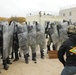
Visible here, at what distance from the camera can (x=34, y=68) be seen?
831 centimetres

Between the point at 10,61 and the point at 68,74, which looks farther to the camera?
the point at 10,61

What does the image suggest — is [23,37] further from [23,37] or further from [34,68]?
[34,68]

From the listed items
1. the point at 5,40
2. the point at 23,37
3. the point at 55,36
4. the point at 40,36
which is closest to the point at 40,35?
the point at 40,36

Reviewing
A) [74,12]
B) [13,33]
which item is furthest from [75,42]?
[74,12]

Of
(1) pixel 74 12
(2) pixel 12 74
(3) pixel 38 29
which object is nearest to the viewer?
(2) pixel 12 74

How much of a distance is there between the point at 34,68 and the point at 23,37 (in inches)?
52.6

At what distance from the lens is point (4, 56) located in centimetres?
788

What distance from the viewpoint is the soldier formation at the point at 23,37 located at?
26.1 ft

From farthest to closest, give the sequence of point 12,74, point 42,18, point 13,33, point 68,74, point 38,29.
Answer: point 42,18 < point 38,29 < point 13,33 < point 12,74 < point 68,74

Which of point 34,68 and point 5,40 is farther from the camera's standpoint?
point 34,68

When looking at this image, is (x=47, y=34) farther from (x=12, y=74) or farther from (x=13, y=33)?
(x=12, y=74)

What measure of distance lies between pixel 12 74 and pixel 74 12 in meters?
49.9

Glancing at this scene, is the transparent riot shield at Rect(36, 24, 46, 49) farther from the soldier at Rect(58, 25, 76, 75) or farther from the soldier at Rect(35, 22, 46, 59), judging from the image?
the soldier at Rect(58, 25, 76, 75)

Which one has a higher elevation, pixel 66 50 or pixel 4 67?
pixel 66 50
